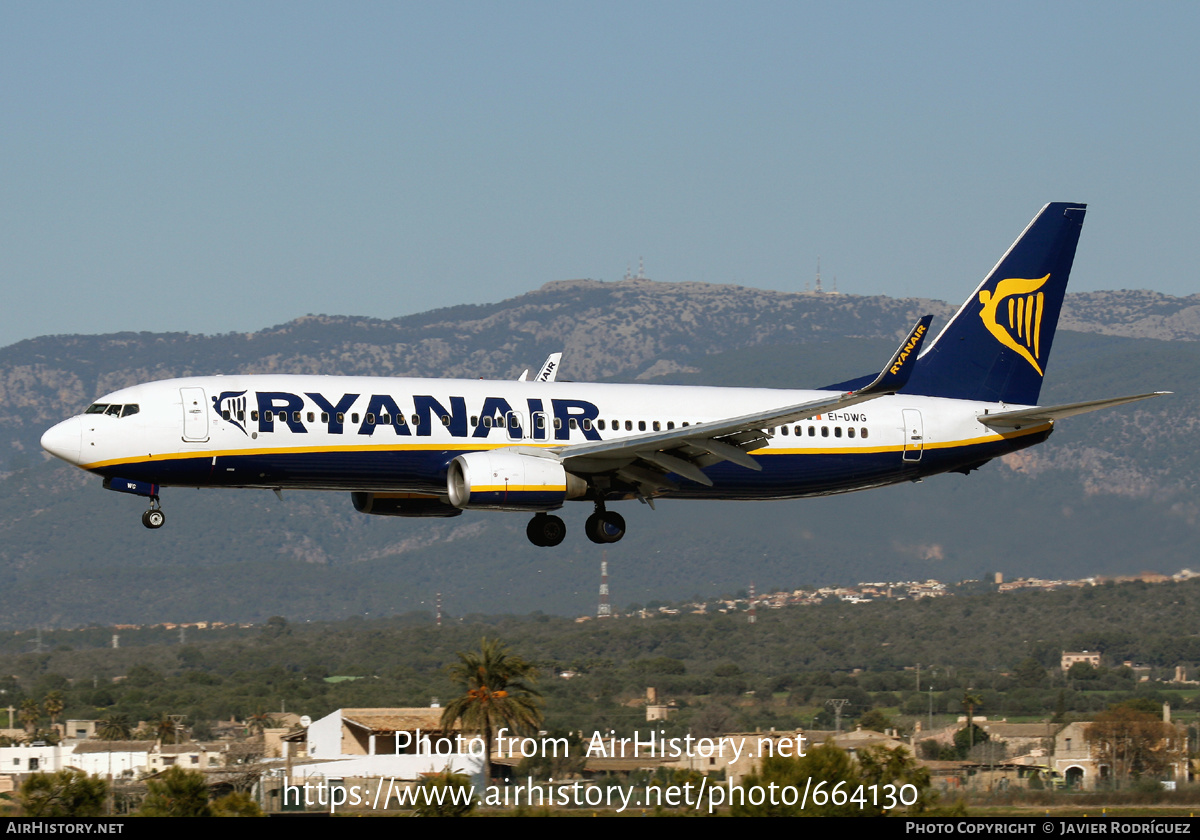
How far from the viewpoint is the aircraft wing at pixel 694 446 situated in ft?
135

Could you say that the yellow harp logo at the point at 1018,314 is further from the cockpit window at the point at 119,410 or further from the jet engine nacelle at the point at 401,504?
the cockpit window at the point at 119,410

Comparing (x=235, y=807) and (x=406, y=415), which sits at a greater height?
(x=406, y=415)

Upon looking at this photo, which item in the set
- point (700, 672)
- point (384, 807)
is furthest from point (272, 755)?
point (700, 672)

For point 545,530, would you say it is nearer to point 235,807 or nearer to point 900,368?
point 900,368

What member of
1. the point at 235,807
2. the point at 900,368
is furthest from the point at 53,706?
the point at 900,368

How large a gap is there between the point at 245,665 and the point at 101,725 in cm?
3718

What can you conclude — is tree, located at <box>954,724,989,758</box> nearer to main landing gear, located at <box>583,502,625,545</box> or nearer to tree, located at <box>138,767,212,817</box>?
main landing gear, located at <box>583,502,625,545</box>

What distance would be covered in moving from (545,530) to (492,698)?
3288cm

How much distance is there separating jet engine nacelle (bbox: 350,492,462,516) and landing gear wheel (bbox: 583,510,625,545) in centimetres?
385

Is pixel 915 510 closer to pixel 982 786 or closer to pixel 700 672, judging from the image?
pixel 700 672

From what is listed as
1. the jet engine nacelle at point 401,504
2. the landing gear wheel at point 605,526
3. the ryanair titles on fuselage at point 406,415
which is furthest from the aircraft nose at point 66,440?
the landing gear wheel at point 605,526

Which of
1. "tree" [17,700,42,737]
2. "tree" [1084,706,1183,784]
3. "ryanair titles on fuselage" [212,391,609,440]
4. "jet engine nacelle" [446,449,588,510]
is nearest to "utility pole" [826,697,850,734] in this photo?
"tree" [1084,706,1183,784]

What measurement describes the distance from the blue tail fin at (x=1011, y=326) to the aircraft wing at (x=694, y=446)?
367 inches

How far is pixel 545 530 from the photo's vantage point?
46906 millimetres
